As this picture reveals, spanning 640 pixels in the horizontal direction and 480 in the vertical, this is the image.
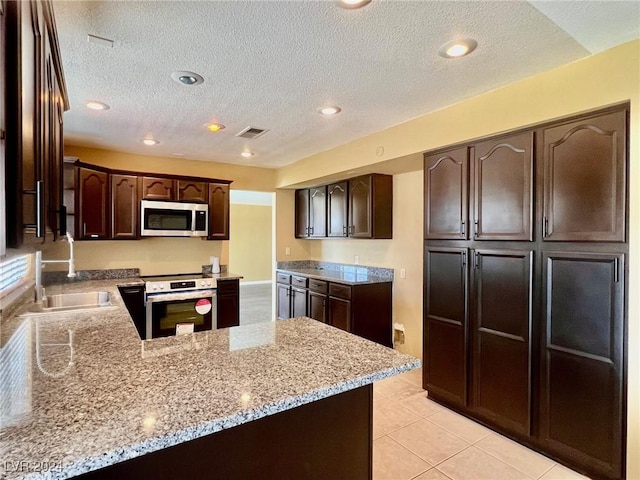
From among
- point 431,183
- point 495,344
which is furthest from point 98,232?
point 495,344

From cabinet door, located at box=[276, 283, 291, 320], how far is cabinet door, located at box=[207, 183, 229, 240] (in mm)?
1245

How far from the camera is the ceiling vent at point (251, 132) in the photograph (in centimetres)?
356

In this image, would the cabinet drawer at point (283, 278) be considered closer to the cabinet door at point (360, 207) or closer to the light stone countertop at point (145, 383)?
the cabinet door at point (360, 207)

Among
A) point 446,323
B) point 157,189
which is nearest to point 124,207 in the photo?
point 157,189

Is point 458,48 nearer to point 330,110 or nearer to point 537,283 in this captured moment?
point 330,110

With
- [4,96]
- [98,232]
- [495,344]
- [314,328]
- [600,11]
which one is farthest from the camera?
[98,232]

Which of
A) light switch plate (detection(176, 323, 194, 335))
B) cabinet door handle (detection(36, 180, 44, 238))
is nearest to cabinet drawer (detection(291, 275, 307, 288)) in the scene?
light switch plate (detection(176, 323, 194, 335))

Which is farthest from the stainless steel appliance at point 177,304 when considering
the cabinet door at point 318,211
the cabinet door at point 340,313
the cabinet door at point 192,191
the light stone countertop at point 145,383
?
the light stone countertop at point 145,383

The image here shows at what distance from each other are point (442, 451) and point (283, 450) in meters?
1.67

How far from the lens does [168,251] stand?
482 centimetres

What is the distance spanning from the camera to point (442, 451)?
7.96 feet

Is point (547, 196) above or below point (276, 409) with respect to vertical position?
above

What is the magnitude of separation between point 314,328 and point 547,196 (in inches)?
68.9

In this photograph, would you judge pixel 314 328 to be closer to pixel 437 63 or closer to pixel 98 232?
pixel 437 63
